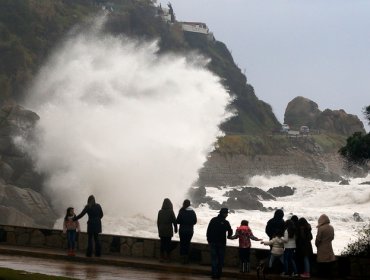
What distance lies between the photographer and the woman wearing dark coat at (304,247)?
607 inches

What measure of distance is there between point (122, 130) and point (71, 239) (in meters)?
43.7

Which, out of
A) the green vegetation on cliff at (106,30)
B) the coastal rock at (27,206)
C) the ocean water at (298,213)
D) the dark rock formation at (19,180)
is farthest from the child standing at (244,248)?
the green vegetation on cliff at (106,30)

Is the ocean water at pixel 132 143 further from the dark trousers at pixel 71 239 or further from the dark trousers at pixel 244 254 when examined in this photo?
the dark trousers at pixel 244 254

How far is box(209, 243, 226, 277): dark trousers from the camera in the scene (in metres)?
15.6

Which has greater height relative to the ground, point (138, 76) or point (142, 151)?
point (138, 76)

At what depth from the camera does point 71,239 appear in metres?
18.4

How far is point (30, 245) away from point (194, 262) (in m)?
4.02

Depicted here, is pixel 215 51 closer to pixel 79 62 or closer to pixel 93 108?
pixel 79 62

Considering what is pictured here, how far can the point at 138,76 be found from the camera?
91750mm

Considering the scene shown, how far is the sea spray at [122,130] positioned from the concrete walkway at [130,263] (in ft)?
88.9

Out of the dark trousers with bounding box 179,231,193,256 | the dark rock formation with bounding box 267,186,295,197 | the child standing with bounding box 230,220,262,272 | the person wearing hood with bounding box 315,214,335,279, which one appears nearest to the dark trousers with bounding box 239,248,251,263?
the child standing with bounding box 230,220,262,272

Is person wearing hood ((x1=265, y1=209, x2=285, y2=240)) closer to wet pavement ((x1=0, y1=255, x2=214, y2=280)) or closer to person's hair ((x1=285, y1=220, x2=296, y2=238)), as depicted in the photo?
person's hair ((x1=285, y1=220, x2=296, y2=238))

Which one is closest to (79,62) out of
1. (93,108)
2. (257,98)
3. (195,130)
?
(195,130)

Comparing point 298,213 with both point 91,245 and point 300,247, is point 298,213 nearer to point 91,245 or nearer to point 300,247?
point 91,245
